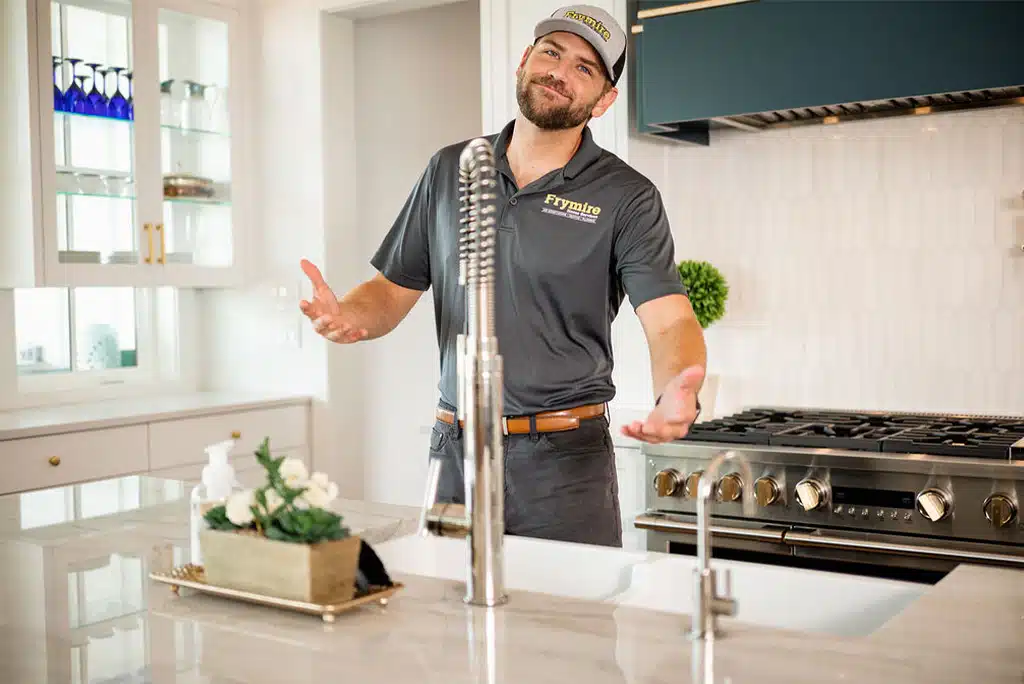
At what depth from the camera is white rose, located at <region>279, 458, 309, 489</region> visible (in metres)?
1.35

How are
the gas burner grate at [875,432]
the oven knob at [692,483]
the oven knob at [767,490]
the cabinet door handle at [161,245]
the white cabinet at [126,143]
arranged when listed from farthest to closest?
the cabinet door handle at [161,245], the white cabinet at [126,143], the oven knob at [692,483], the oven knob at [767,490], the gas burner grate at [875,432]

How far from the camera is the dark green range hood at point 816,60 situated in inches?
117

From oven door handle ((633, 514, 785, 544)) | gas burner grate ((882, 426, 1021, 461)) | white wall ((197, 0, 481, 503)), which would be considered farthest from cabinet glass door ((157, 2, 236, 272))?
gas burner grate ((882, 426, 1021, 461))

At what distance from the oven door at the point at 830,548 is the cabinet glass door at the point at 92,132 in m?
2.31

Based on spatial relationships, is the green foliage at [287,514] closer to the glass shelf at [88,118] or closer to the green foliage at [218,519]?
the green foliage at [218,519]

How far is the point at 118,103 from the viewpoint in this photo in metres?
4.29

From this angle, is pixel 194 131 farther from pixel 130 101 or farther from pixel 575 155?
pixel 575 155

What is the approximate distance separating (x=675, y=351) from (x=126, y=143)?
286 cm

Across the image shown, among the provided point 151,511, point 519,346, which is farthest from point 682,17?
point 151,511

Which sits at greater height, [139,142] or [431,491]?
[139,142]

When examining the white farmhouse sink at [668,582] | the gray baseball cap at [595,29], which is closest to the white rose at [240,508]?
the white farmhouse sink at [668,582]

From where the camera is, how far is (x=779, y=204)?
368cm

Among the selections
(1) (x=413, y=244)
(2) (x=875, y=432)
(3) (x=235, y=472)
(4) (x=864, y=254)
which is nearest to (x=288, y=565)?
(1) (x=413, y=244)

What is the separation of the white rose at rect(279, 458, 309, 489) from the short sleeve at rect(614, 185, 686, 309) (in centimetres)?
110
